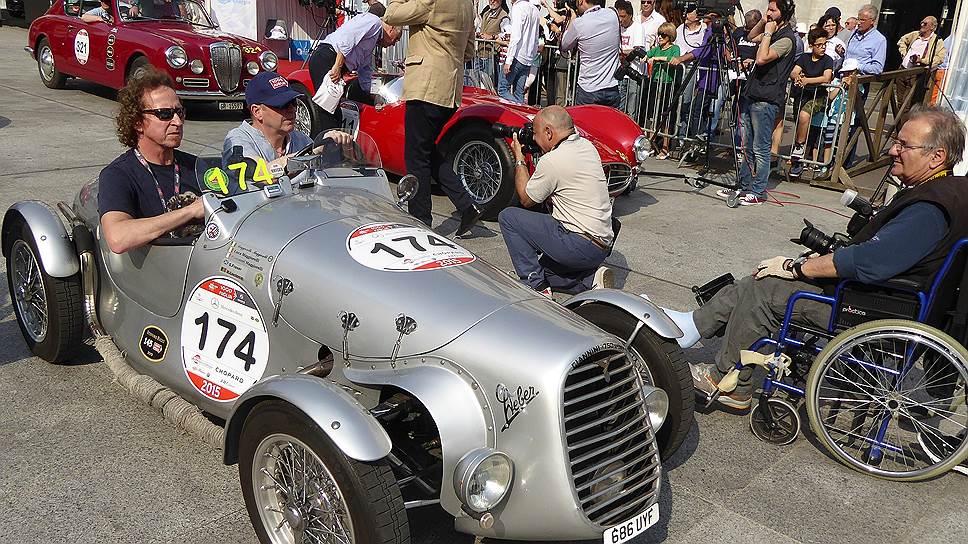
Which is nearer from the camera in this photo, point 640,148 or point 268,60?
point 640,148

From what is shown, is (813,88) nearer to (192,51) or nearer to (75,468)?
(192,51)

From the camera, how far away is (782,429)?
424 centimetres

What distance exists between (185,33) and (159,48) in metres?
0.72

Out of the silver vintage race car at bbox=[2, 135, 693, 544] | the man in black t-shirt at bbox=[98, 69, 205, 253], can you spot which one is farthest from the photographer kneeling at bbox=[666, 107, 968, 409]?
the man in black t-shirt at bbox=[98, 69, 205, 253]

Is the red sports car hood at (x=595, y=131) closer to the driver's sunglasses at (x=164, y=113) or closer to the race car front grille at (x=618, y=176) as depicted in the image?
the race car front grille at (x=618, y=176)

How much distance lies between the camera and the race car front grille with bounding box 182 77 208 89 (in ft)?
36.6

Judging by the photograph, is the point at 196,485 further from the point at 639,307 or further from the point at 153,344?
the point at 639,307

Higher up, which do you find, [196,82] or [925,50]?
[925,50]

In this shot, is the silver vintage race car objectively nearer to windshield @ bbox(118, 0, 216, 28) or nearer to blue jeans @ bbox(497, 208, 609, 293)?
blue jeans @ bbox(497, 208, 609, 293)

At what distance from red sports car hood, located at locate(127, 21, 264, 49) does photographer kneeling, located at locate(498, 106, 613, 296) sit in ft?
24.6

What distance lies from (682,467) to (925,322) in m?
1.34

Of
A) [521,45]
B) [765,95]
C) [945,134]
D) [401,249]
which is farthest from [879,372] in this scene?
[521,45]

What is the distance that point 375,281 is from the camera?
10.6 feet

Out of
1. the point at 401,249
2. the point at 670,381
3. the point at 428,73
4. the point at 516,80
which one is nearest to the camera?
the point at 401,249
